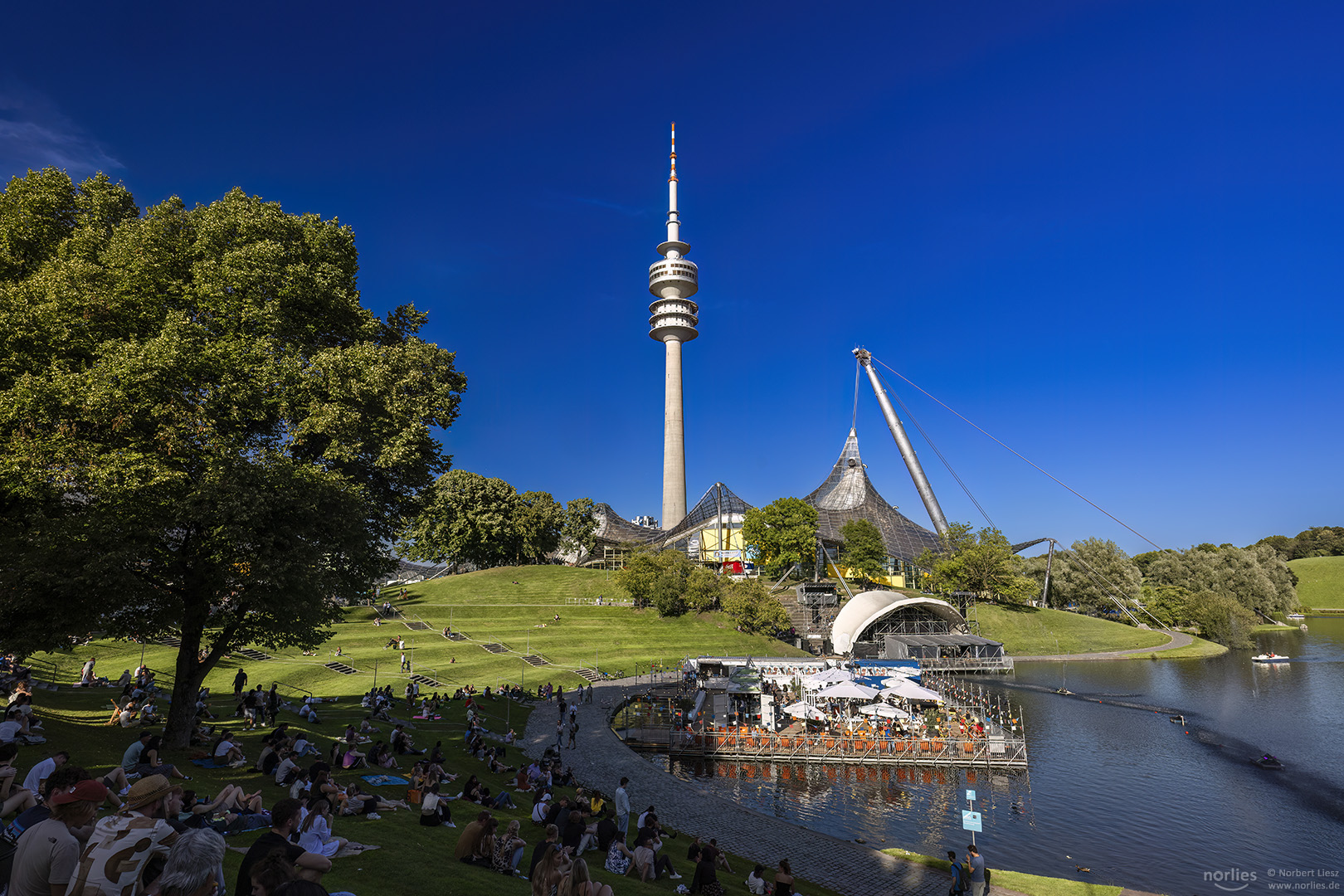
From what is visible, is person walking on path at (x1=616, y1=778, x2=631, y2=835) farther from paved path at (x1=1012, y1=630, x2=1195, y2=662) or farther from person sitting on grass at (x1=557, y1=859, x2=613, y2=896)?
paved path at (x1=1012, y1=630, x2=1195, y2=662)

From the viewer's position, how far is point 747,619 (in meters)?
56.3

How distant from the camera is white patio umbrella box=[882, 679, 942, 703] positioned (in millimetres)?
29812

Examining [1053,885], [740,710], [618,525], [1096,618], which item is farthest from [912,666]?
[618,525]

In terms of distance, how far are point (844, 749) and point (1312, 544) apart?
529 ft

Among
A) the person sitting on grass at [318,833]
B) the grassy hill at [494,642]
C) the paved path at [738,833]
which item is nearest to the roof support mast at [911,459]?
the grassy hill at [494,642]

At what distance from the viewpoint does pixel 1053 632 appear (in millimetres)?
66125

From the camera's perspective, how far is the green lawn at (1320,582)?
109 metres

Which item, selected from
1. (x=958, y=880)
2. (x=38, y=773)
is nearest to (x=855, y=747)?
(x=958, y=880)

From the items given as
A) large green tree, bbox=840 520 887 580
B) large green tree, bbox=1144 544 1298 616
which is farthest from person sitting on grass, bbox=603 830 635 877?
large green tree, bbox=1144 544 1298 616

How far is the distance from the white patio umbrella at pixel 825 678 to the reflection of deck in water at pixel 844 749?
13.8 ft

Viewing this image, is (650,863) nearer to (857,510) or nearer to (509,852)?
(509,852)

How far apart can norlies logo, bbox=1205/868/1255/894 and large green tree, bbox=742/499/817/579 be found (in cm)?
5644

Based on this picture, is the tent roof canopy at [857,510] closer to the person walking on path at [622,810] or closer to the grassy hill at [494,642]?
the grassy hill at [494,642]

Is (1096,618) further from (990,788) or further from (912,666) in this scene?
(990,788)
